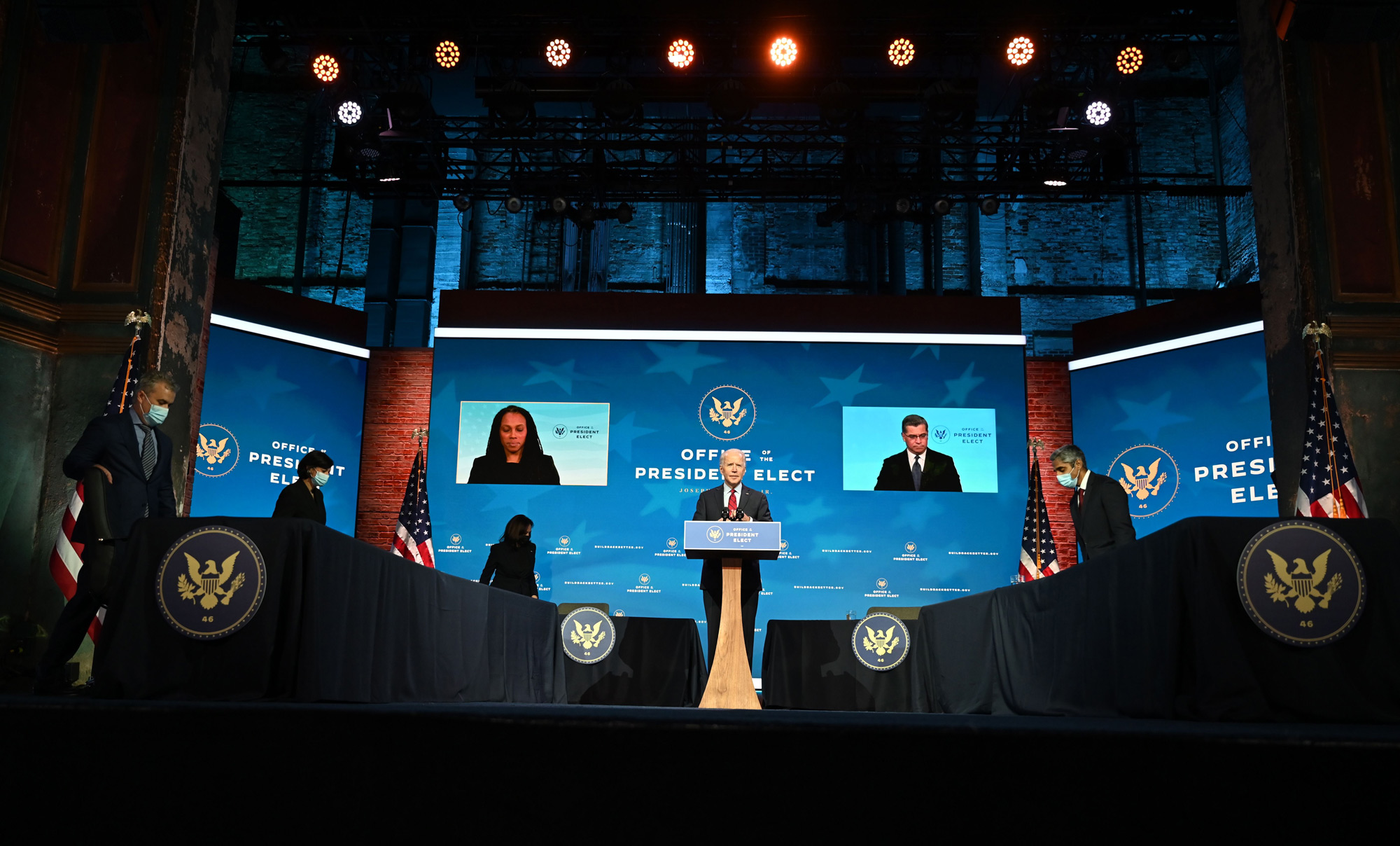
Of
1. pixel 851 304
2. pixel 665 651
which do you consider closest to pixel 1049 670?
pixel 665 651

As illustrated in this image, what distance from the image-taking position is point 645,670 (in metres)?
6.80

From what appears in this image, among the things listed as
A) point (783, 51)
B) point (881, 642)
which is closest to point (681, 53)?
point (783, 51)

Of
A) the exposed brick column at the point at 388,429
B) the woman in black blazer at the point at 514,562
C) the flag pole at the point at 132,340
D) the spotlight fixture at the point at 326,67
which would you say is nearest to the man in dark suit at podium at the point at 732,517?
the woman in black blazer at the point at 514,562

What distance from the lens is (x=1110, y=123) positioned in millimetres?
9945

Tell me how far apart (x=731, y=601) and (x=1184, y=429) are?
23.4 feet

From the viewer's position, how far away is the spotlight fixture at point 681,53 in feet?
30.6

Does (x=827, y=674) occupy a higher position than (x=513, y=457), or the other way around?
(x=513, y=457)

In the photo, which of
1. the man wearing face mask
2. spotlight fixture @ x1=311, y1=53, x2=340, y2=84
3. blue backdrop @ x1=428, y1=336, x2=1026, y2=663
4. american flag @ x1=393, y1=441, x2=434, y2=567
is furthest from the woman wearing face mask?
spotlight fixture @ x1=311, y1=53, x2=340, y2=84

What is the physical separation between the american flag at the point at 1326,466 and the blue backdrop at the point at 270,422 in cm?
872

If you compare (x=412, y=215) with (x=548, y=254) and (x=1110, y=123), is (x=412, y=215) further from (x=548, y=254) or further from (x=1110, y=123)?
(x=1110, y=123)

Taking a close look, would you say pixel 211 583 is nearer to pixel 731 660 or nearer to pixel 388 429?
pixel 731 660

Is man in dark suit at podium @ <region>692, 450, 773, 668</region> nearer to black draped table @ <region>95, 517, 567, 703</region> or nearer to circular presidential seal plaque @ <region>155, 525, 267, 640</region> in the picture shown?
black draped table @ <region>95, 517, 567, 703</region>

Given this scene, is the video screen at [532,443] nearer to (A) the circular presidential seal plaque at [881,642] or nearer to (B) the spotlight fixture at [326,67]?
(B) the spotlight fixture at [326,67]

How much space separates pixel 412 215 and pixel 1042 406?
29.1 ft
